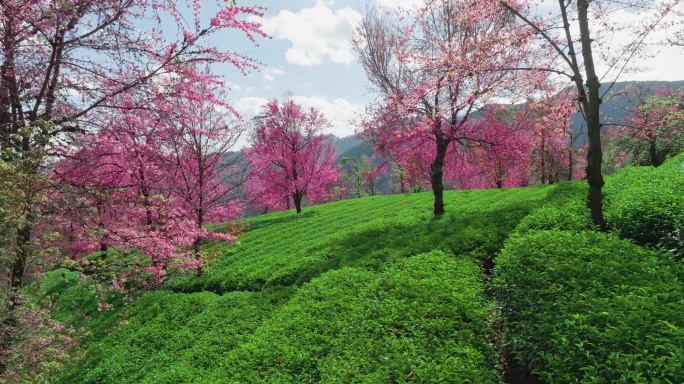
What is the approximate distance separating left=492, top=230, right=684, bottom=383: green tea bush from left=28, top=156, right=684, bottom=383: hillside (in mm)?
28

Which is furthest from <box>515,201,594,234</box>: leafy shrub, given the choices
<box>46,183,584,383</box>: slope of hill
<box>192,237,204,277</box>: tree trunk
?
<box>192,237,204,277</box>: tree trunk

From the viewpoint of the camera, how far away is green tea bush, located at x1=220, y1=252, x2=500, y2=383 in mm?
4707

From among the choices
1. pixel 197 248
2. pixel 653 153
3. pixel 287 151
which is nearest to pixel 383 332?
pixel 197 248

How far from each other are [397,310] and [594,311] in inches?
121

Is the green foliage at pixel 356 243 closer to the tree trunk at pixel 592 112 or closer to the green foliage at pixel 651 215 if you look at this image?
the tree trunk at pixel 592 112

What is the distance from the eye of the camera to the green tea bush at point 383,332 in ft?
15.4

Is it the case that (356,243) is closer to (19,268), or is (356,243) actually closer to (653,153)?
(19,268)

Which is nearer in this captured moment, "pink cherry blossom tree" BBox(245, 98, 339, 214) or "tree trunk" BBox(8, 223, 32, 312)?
"tree trunk" BBox(8, 223, 32, 312)

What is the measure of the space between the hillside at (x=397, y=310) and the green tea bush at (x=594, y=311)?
3cm

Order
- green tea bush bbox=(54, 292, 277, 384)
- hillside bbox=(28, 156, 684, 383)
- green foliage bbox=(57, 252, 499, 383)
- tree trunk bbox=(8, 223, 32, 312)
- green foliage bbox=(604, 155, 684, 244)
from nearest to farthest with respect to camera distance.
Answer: hillside bbox=(28, 156, 684, 383) → green foliage bbox=(57, 252, 499, 383) → tree trunk bbox=(8, 223, 32, 312) → green foliage bbox=(604, 155, 684, 244) → green tea bush bbox=(54, 292, 277, 384)

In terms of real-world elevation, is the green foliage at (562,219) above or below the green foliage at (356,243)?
above

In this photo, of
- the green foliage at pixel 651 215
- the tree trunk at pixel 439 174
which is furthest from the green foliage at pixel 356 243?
the green foliage at pixel 651 215

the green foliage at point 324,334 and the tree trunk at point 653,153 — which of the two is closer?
the green foliage at point 324,334

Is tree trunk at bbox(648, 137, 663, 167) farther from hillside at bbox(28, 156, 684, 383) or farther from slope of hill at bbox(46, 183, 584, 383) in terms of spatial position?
→ slope of hill at bbox(46, 183, 584, 383)
